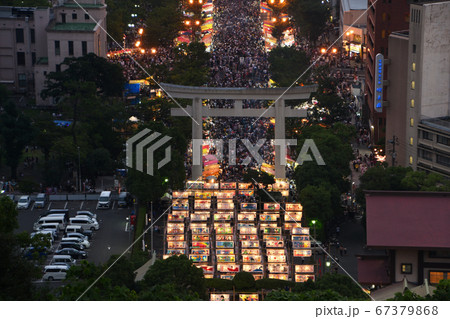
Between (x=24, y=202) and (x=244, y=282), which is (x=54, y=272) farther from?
(x=24, y=202)

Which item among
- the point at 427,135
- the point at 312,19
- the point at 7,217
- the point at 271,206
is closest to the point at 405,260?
the point at 271,206

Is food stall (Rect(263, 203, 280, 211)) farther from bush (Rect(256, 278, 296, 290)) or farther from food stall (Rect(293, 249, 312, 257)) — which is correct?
bush (Rect(256, 278, 296, 290))

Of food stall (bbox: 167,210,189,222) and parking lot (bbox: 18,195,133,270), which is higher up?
food stall (bbox: 167,210,189,222)

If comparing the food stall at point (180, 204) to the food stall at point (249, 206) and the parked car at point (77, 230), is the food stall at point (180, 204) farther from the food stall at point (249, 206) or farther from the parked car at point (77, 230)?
the parked car at point (77, 230)

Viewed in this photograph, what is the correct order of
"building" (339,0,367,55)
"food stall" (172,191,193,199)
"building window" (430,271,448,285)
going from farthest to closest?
"building" (339,0,367,55) → "food stall" (172,191,193,199) → "building window" (430,271,448,285)

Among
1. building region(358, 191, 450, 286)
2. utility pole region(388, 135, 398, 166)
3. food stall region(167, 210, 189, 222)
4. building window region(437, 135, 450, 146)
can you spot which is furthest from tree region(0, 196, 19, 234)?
utility pole region(388, 135, 398, 166)

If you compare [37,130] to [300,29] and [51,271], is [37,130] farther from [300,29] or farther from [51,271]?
[300,29]

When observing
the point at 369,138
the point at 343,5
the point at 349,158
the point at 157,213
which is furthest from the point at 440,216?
the point at 343,5
